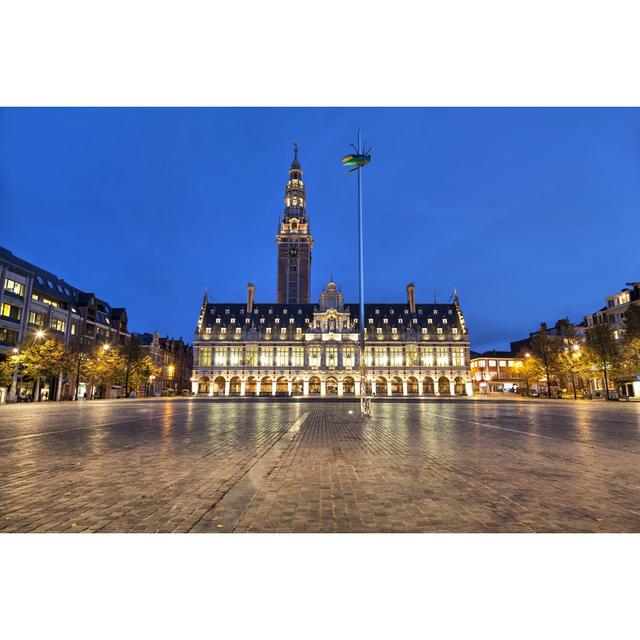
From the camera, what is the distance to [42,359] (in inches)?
1649

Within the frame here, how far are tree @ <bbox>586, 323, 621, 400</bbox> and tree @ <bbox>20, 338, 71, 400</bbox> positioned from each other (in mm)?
61214

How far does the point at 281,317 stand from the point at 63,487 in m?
87.9

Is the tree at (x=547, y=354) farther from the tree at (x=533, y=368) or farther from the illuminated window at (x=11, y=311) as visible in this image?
the illuminated window at (x=11, y=311)

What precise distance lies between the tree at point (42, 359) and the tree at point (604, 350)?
6121cm

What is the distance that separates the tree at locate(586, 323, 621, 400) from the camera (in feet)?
157

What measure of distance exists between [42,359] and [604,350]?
6270cm

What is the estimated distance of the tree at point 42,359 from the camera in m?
41.2

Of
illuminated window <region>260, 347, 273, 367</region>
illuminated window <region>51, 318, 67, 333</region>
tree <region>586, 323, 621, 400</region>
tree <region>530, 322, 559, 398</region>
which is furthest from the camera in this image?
illuminated window <region>260, 347, 273, 367</region>

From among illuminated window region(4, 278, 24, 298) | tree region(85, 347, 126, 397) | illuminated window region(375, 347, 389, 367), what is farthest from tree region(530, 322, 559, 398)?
illuminated window region(4, 278, 24, 298)

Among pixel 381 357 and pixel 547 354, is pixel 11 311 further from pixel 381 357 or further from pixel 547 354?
pixel 547 354

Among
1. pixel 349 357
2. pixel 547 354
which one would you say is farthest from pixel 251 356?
pixel 547 354

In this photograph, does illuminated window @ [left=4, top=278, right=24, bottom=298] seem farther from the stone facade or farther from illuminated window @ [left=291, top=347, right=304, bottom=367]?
illuminated window @ [left=291, top=347, right=304, bottom=367]

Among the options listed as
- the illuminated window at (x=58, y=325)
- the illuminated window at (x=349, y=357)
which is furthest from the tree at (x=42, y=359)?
the illuminated window at (x=349, y=357)
